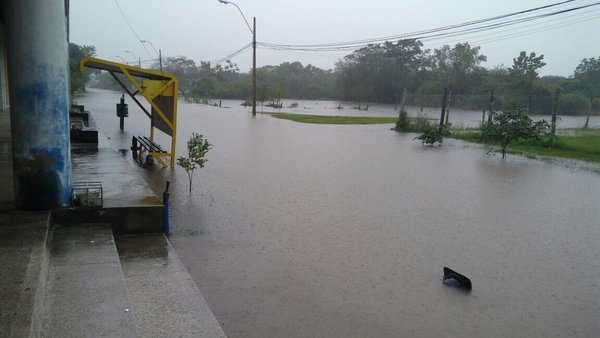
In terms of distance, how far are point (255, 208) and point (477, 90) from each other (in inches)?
2062

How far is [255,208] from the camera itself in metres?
7.46

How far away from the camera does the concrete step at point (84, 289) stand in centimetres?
290

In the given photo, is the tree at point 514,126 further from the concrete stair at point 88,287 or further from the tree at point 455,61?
the tree at point 455,61

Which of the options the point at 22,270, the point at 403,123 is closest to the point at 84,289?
the point at 22,270

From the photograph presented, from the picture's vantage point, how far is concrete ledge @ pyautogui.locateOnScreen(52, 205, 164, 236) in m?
4.94

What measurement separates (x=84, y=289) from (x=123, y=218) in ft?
6.22

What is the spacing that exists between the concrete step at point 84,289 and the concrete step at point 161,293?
21 cm

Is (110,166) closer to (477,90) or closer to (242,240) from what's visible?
(242,240)

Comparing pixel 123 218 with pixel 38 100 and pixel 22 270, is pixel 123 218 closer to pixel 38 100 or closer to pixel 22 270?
pixel 38 100

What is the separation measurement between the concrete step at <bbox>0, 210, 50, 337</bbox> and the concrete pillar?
1.09 ft

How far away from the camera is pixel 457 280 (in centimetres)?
477

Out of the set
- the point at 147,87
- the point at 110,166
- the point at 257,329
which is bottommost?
the point at 257,329

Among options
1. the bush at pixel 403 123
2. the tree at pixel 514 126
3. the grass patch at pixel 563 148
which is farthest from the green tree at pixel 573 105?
the tree at pixel 514 126

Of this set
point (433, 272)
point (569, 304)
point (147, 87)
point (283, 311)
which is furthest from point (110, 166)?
point (569, 304)
